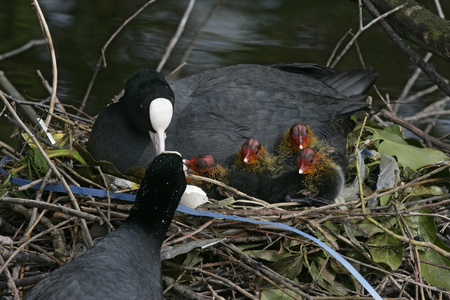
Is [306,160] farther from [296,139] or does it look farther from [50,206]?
[50,206]

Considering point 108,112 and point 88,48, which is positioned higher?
point 108,112

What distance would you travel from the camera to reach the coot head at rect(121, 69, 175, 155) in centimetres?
285

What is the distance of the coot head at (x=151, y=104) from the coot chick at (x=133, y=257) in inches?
18.2

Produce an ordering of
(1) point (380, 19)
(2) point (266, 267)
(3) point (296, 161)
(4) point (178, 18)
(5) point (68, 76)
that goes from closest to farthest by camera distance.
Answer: (2) point (266, 267) < (3) point (296, 161) < (1) point (380, 19) < (5) point (68, 76) < (4) point (178, 18)

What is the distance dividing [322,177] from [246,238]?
0.48 meters

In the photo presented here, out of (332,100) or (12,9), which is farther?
(12,9)

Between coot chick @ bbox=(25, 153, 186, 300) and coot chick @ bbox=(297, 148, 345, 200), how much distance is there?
0.65 m

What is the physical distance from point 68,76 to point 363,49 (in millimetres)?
2133

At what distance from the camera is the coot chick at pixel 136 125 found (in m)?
2.86

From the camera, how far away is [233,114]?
304cm

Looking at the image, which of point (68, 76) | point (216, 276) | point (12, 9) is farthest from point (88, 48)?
point (216, 276)

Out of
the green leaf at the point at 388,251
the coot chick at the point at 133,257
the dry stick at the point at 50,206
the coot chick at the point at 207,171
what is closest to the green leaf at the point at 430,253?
the green leaf at the point at 388,251

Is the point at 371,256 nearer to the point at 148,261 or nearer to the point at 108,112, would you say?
the point at 148,261

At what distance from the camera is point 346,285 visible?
268 centimetres
